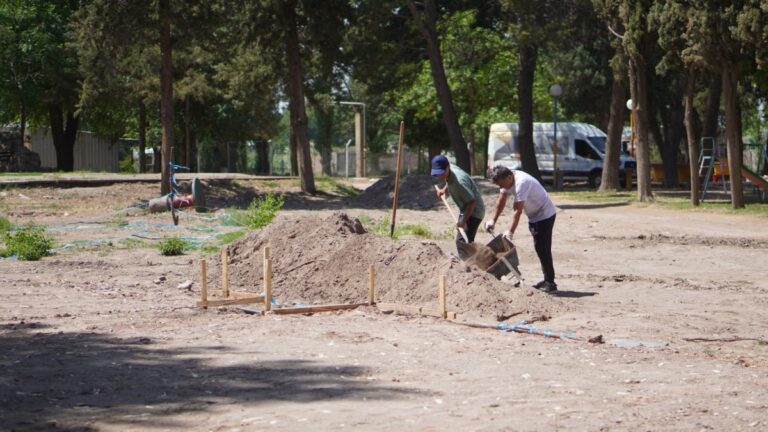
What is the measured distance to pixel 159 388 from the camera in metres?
7.75

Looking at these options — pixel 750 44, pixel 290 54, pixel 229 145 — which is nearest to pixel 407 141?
pixel 229 145

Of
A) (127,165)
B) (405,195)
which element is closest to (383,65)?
(405,195)

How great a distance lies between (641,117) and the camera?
30125mm

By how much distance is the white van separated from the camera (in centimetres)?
4456

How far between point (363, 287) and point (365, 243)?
2.59 feet

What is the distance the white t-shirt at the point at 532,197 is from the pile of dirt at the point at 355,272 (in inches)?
48.4

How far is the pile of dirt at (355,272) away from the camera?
11.4 metres

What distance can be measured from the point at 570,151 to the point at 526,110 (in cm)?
624

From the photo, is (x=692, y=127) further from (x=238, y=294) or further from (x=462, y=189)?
(x=238, y=294)

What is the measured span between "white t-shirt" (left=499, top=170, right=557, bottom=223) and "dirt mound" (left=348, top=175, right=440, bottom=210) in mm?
15912

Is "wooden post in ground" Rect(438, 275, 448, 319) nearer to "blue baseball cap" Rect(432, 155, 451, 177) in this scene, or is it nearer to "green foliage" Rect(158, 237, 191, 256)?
"blue baseball cap" Rect(432, 155, 451, 177)

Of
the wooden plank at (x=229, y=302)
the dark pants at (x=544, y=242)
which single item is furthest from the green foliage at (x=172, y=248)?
the dark pants at (x=544, y=242)

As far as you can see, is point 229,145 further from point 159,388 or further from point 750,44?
point 159,388

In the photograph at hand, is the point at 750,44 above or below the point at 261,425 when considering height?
above
